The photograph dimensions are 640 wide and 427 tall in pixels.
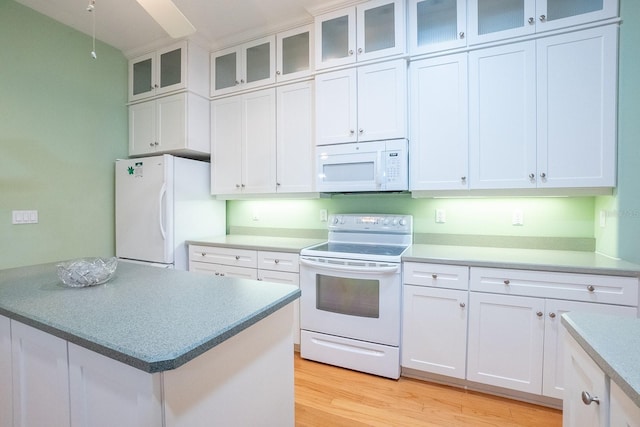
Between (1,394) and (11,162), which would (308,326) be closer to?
(1,394)

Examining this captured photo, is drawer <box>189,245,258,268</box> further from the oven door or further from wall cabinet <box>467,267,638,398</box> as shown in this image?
wall cabinet <box>467,267,638,398</box>

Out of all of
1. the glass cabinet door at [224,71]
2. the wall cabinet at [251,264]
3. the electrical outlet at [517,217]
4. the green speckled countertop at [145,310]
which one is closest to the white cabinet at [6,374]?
the green speckled countertop at [145,310]

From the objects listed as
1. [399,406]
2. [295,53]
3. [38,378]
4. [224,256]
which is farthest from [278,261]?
[295,53]

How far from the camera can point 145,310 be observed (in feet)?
3.23

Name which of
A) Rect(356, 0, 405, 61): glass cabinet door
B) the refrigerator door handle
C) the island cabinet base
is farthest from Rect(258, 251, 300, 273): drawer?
Rect(356, 0, 405, 61): glass cabinet door

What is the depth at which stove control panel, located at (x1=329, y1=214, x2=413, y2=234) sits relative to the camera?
100 inches

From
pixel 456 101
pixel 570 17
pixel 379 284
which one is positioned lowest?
pixel 379 284

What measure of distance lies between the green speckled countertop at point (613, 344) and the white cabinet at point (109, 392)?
1.05 meters

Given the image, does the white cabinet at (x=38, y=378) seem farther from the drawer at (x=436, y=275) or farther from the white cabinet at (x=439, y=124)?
the white cabinet at (x=439, y=124)

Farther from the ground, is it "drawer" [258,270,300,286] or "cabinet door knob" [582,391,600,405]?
"cabinet door knob" [582,391,600,405]

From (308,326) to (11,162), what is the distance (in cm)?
275

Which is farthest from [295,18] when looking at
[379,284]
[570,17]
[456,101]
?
[379,284]

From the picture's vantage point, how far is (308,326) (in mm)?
2375

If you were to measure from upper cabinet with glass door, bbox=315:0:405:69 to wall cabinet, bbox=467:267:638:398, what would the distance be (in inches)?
71.7
